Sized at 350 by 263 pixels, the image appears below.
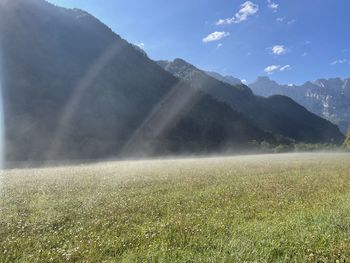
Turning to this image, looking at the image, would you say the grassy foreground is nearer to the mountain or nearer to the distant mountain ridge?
the mountain

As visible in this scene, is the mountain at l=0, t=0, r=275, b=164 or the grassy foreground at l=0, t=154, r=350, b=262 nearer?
the grassy foreground at l=0, t=154, r=350, b=262

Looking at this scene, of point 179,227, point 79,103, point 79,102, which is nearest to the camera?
point 179,227

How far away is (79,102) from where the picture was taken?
13738cm

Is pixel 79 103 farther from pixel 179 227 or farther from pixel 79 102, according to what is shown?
pixel 179 227

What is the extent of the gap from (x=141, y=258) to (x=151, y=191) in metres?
11.0

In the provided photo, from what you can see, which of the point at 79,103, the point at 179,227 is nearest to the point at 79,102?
the point at 79,103

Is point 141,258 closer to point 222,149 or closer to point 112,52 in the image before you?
point 222,149

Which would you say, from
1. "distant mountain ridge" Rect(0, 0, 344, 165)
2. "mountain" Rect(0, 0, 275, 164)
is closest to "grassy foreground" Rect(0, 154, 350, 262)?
"mountain" Rect(0, 0, 275, 164)

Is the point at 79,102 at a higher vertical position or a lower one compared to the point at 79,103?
higher

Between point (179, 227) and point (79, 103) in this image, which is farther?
point (79, 103)

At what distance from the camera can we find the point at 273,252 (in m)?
8.52

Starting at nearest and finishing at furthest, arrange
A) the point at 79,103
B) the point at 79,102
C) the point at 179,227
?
1. the point at 179,227
2. the point at 79,103
3. the point at 79,102

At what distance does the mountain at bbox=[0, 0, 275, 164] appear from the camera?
11081 centimetres

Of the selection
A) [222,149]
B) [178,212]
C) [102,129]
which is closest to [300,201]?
[178,212]
